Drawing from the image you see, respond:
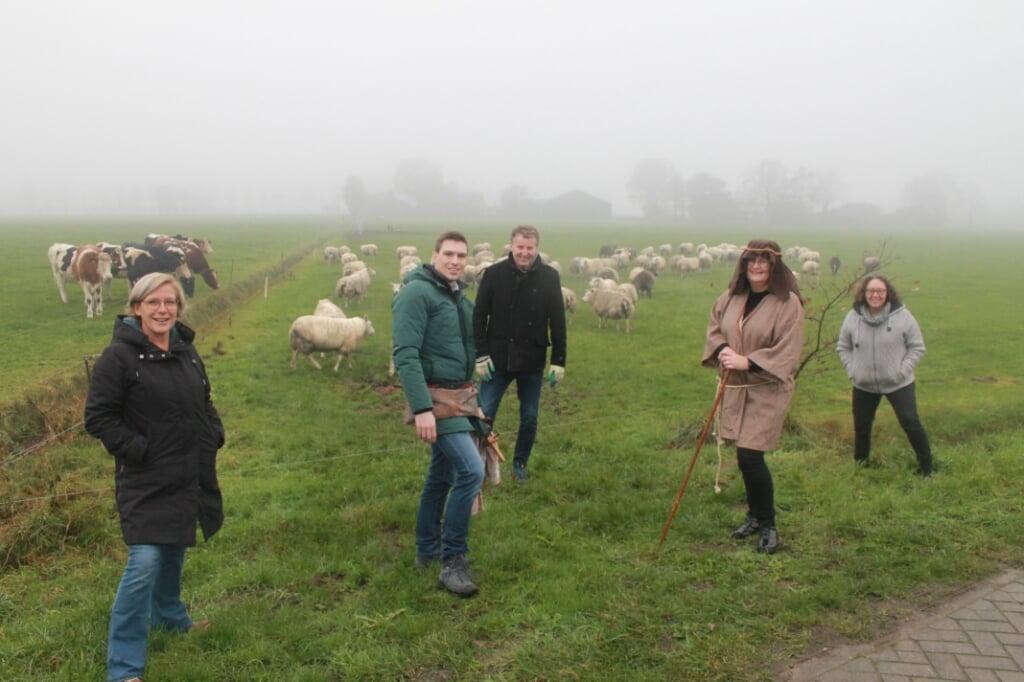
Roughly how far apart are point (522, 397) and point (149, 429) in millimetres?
3790

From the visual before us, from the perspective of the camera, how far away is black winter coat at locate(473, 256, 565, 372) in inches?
257

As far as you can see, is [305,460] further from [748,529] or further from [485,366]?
[748,529]

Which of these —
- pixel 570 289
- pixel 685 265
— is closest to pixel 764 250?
pixel 570 289

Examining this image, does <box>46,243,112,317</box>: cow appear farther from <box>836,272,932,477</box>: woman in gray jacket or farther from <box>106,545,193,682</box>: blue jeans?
<box>836,272,932,477</box>: woman in gray jacket

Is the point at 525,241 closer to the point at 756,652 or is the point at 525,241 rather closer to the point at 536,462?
the point at 536,462

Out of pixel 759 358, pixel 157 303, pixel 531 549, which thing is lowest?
pixel 531 549

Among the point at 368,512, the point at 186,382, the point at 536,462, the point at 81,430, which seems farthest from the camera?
the point at 81,430

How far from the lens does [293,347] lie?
13453 millimetres

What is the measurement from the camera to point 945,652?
385 cm

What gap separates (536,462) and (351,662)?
3.89 m

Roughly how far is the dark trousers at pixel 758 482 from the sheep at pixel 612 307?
44.0 feet

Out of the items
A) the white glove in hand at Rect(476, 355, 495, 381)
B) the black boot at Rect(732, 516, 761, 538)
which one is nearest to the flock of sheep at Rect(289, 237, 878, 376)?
the white glove in hand at Rect(476, 355, 495, 381)

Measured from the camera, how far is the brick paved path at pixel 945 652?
3.65 metres

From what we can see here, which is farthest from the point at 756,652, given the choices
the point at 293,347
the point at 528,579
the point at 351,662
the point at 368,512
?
the point at 293,347
